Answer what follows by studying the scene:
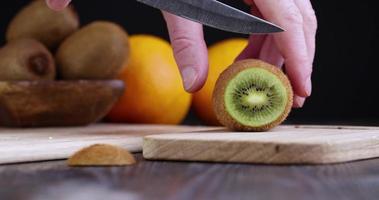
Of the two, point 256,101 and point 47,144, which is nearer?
point 47,144

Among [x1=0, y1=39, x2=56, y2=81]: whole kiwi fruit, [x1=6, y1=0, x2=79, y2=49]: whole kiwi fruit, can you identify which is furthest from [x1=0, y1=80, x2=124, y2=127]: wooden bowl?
[x1=6, y1=0, x2=79, y2=49]: whole kiwi fruit

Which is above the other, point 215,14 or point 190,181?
point 215,14

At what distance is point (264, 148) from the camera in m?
0.87

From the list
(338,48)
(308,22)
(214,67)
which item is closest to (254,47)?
(308,22)

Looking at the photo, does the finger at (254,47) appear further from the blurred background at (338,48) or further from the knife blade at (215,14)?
the blurred background at (338,48)

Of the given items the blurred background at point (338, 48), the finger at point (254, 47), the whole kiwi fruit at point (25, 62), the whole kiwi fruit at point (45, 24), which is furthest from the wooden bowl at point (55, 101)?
the blurred background at point (338, 48)

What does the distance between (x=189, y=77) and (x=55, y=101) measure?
0.37 metres

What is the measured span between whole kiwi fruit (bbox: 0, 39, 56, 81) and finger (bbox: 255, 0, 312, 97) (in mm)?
441

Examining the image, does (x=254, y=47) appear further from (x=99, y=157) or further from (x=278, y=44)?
(x=99, y=157)

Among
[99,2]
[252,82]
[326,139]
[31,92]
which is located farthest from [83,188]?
[99,2]

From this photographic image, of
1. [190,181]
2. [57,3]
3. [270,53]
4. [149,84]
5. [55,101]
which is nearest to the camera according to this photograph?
[190,181]

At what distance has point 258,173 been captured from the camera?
81 centimetres

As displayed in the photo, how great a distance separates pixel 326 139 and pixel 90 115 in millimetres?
645

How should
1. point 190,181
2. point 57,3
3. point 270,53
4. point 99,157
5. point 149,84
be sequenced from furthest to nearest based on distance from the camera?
point 149,84, point 270,53, point 57,3, point 99,157, point 190,181
